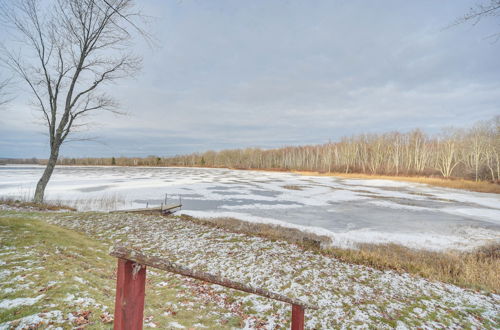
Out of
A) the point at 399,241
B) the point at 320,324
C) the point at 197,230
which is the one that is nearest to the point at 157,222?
the point at 197,230

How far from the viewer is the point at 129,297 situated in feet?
4.32

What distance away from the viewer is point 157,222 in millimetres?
10797

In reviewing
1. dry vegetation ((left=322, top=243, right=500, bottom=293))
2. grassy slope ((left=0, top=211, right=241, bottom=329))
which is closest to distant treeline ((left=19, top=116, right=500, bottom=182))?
dry vegetation ((left=322, top=243, right=500, bottom=293))

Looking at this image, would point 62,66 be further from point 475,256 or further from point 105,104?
point 475,256

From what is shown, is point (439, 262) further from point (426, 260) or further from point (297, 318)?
point (297, 318)

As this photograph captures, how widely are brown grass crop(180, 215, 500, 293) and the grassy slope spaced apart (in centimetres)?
505

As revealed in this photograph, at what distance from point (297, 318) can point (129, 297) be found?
160 cm

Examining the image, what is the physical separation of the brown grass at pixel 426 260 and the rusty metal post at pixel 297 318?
6.16 metres

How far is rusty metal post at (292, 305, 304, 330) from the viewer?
214 centimetres

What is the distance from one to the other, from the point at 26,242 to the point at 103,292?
3.54m

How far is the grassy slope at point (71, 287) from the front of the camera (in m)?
3.28

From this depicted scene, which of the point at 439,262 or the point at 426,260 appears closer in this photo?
the point at 439,262

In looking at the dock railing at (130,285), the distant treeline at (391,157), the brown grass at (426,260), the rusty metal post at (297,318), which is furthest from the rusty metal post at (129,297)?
the distant treeline at (391,157)

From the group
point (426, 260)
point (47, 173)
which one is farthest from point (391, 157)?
point (47, 173)
